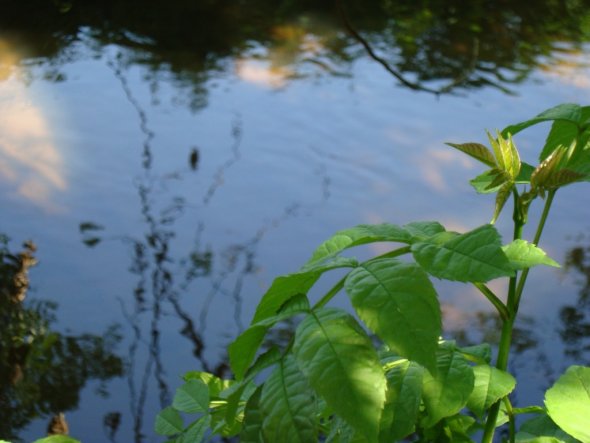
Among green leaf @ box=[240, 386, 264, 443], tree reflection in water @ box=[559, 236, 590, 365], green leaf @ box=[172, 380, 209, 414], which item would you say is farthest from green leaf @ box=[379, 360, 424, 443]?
tree reflection in water @ box=[559, 236, 590, 365]

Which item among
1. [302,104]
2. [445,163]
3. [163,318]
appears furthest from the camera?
[302,104]

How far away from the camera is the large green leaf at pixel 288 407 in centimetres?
69

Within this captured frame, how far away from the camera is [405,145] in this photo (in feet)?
11.7

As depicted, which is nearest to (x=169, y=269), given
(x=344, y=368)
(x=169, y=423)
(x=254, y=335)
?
(x=169, y=423)

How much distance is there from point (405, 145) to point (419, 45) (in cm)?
106

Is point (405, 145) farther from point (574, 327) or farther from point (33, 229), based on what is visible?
point (33, 229)

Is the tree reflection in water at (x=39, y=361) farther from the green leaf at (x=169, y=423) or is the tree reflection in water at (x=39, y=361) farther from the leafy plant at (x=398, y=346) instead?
the leafy plant at (x=398, y=346)

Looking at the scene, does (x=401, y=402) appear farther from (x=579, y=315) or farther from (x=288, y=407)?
(x=579, y=315)

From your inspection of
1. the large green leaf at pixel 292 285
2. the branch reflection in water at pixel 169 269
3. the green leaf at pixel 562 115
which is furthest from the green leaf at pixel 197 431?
Result: the branch reflection in water at pixel 169 269

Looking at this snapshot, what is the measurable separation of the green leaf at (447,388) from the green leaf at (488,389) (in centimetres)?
2

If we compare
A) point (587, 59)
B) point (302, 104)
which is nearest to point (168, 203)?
point (302, 104)

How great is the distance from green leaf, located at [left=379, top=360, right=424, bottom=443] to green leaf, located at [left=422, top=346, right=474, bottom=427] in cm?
2

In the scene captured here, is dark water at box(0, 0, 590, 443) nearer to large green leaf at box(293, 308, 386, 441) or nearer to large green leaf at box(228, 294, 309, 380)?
large green leaf at box(228, 294, 309, 380)

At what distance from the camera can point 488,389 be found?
2.78ft
